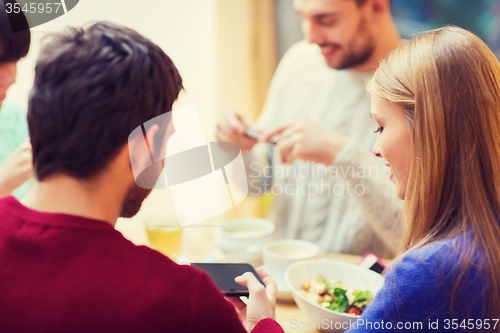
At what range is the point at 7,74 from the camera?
589mm

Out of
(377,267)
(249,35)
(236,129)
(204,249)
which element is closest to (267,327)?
(377,267)

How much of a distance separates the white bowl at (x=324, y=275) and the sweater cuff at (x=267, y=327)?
0.35 ft

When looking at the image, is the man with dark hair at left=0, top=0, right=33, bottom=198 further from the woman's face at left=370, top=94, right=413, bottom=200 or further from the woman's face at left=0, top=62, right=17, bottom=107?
the woman's face at left=370, top=94, right=413, bottom=200

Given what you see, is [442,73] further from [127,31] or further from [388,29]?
[388,29]

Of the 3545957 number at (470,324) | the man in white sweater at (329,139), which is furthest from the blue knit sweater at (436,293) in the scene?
the man in white sweater at (329,139)

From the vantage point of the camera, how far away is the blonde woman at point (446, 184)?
0.38 metres

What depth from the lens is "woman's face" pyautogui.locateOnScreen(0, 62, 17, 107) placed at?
1.89ft

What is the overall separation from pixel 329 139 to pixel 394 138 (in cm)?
42

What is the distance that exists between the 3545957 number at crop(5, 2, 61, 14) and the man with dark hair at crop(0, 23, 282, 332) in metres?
0.23

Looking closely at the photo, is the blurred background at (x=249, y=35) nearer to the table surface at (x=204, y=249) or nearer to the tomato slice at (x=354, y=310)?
the table surface at (x=204, y=249)

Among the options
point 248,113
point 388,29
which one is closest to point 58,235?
point 388,29

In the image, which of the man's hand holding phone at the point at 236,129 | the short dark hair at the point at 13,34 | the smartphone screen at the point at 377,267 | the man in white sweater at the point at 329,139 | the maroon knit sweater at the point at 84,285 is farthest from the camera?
the man's hand holding phone at the point at 236,129

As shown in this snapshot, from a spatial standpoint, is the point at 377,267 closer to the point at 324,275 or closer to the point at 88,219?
the point at 324,275

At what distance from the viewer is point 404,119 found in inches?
17.6
